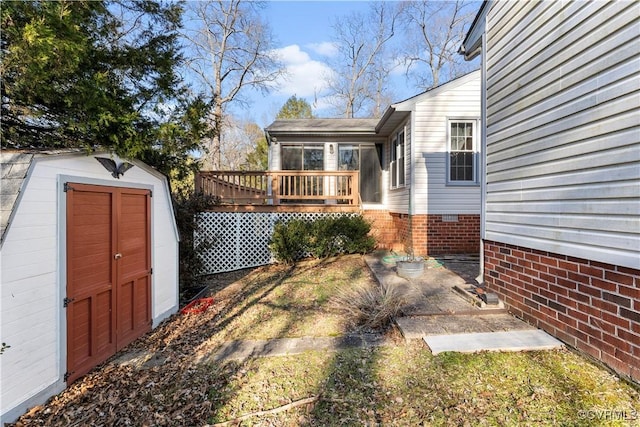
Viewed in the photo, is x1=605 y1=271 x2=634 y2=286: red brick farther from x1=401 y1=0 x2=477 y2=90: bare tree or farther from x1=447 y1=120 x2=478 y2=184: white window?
x1=401 y1=0 x2=477 y2=90: bare tree

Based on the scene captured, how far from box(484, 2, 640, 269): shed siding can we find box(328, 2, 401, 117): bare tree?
66.5 feet

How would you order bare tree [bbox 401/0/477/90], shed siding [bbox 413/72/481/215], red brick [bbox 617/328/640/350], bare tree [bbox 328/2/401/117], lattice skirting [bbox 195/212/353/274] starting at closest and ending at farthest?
red brick [bbox 617/328/640/350] → shed siding [bbox 413/72/481/215] → lattice skirting [bbox 195/212/353/274] → bare tree [bbox 401/0/477/90] → bare tree [bbox 328/2/401/117]

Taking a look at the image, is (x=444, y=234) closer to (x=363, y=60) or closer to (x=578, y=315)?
Answer: (x=578, y=315)

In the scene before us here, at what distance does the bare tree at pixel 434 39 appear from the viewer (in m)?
21.5

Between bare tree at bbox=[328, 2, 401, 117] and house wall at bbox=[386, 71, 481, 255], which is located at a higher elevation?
bare tree at bbox=[328, 2, 401, 117]

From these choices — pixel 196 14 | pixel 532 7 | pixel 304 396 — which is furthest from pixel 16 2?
pixel 196 14

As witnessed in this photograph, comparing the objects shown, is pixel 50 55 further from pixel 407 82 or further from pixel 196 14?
pixel 407 82

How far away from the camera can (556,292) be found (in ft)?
11.0

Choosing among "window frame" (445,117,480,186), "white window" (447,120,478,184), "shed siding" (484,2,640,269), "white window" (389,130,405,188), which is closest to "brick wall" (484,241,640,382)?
"shed siding" (484,2,640,269)

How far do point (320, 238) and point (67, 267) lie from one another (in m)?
5.68

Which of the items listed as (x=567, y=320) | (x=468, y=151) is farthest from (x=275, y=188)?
(x=567, y=320)

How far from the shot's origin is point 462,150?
8156mm

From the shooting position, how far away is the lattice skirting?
820 cm

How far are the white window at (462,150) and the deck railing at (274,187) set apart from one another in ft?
8.48
